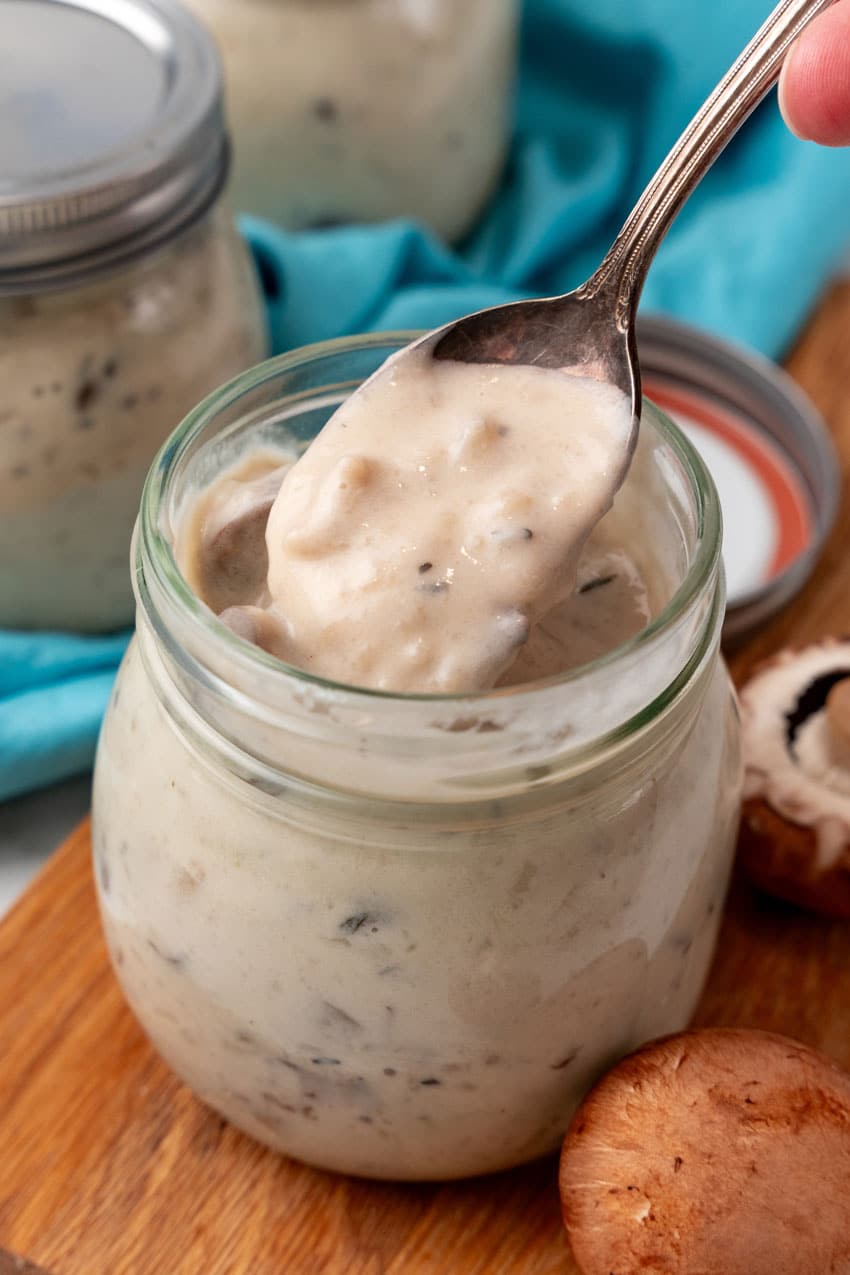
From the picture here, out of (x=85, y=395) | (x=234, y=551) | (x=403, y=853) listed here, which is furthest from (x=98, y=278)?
(x=403, y=853)

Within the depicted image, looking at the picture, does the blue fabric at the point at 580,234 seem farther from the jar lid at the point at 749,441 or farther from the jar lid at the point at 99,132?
the jar lid at the point at 99,132

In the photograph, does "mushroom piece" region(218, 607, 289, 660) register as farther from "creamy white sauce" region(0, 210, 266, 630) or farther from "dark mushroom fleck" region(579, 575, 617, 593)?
"creamy white sauce" region(0, 210, 266, 630)

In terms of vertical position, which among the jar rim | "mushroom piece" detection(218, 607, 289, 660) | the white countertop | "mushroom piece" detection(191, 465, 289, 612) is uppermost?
the jar rim

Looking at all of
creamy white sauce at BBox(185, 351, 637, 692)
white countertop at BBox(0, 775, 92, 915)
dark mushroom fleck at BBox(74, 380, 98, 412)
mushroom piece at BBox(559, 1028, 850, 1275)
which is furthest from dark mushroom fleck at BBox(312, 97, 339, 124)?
mushroom piece at BBox(559, 1028, 850, 1275)

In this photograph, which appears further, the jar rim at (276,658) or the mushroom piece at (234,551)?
the mushroom piece at (234,551)

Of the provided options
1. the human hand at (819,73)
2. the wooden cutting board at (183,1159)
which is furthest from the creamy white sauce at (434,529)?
the wooden cutting board at (183,1159)

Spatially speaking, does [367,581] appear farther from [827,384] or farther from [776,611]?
[827,384]

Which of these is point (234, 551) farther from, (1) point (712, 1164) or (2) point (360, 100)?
(2) point (360, 100)

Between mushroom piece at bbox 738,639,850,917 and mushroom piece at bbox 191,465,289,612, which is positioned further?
mushroom piece at bbox 738,639,850,917
